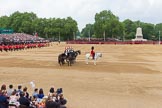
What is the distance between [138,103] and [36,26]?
133810 mm

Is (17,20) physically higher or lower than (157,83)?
higher

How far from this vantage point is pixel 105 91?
18500mm

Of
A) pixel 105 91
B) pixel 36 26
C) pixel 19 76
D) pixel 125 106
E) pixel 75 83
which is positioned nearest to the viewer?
pixel 125 106

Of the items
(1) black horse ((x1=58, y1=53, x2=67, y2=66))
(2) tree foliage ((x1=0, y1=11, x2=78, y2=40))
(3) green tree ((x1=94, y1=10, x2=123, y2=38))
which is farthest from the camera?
(2) tree foliage ((x1=0, y1=11, x2=78, y2=40))

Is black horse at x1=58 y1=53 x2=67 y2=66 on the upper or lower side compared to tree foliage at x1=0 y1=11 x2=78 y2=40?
lower

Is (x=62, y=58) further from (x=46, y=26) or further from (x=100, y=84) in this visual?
(x=46, y=26)

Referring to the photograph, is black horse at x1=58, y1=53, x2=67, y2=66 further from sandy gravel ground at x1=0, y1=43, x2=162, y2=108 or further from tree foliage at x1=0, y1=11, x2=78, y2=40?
tree foliage at x1=0, y1=11, x2=78, y2=40

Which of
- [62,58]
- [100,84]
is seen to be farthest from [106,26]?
[100,84]

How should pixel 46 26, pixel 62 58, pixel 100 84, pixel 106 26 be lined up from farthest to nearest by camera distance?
pixel 46 26 < pixel 106 26 < pixel 62 58 < pixel 100 84

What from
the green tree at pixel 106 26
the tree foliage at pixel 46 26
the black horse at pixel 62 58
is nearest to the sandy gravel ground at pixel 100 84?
the black horse at pixel 62 58

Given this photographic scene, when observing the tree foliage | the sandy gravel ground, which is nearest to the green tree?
the tree foliage

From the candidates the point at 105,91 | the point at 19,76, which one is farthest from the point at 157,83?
the point at 19,76

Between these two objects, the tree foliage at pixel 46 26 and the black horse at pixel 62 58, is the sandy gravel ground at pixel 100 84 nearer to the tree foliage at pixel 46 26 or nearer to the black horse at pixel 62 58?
the black horse at pixel 62 58

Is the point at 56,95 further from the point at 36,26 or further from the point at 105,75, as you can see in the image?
the point at 36,26
